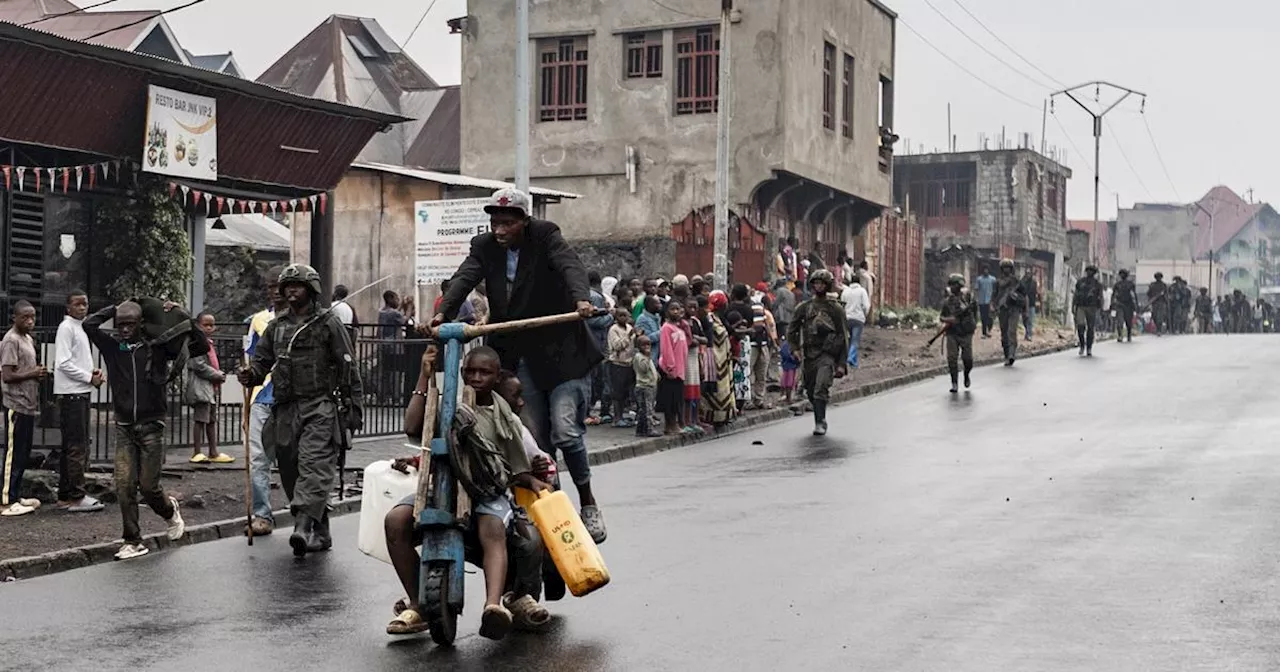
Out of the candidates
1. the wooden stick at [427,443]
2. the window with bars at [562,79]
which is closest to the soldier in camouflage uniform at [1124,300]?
the window with bars at [562,79]

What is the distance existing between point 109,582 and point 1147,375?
21028mm

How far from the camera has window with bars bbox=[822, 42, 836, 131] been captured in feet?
128

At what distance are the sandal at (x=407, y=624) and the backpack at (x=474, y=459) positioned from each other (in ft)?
2.00

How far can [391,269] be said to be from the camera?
30.2 m

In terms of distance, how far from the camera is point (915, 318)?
137 feet

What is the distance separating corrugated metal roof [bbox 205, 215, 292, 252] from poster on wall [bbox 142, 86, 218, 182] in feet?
24.1

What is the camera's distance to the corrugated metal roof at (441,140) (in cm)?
4619

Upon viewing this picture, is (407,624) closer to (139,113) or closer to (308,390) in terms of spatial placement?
(308,390)

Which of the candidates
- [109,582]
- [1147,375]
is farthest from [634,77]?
[109,582]

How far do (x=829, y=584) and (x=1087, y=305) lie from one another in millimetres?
25834

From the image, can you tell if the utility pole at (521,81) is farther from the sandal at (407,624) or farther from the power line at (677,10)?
the power line at (677,10)

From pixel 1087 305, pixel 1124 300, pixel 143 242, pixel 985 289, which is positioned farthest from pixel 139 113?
pixel 1124 300

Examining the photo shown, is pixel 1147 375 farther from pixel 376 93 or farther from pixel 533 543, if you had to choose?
pixel 376 93

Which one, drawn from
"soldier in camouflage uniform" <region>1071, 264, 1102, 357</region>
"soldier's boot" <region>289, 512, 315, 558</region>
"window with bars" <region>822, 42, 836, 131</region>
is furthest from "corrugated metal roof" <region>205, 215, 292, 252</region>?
"soldier's boot" <region>289, 512, 315, 558</region>
